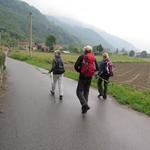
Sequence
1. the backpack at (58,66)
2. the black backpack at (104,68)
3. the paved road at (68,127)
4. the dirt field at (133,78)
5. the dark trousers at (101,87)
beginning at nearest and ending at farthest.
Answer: the paved road at (68,127), the backpack at (58,66), the black backpack at (104,68), the dark trousers at (101,87), the dirt field at (133,78)

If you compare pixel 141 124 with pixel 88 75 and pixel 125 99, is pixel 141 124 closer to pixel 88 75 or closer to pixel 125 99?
pixel 88 75

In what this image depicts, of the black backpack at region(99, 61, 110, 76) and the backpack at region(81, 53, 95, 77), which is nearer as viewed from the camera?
the backpack at region(81, 53, 95, 77)

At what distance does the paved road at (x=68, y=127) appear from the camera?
5.86 metres

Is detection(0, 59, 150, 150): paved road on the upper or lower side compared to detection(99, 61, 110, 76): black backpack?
lower

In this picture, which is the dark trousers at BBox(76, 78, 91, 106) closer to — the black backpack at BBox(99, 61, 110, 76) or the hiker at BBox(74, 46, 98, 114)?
the hiker at BBox(74, 46, 98, 114)

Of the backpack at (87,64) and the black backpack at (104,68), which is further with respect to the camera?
the black backpack at (104,68)

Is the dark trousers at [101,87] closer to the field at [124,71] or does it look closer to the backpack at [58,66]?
the backpack at [58,66]

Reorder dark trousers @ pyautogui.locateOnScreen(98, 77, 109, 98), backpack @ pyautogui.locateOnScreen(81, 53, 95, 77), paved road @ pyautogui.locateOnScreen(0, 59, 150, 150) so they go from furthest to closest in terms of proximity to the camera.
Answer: dark trousers @ pyautogui.locateOnScreen(98, 77, 109, 98)
backpack @ pyautogui.locateOnScreen(81, 53, 95, 77)
paved road @ pyautogui.locateOnScreen(0, 59, 150, 150)

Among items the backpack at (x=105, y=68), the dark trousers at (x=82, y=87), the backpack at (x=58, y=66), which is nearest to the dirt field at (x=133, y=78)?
the backpack at (x=105, y=68)

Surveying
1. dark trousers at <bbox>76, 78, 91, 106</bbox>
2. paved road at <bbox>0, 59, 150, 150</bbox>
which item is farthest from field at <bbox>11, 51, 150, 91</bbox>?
dark trousers at <bbox>76, 78, 91, 106</bbox>

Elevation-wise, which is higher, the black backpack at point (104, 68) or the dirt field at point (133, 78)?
the black backpack at point (104, 68)

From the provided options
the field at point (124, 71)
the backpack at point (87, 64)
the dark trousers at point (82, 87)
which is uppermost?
the backpack at point (87, 64)

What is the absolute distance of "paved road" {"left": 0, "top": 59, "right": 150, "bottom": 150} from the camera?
5.86 m

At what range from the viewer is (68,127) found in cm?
711
